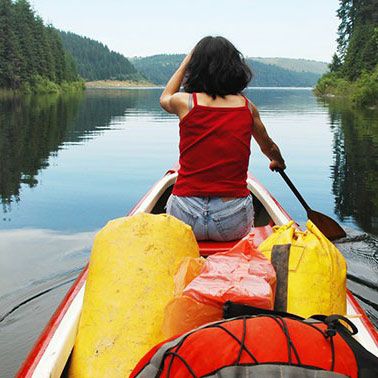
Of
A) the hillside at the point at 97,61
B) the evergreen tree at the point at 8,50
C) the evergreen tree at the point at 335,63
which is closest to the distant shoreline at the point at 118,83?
the hillside at the point at 97,61

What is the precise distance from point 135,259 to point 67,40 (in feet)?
661

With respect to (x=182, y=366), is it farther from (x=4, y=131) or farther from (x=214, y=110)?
(x=4, y=131)

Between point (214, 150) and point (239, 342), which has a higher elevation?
point (214, 150)

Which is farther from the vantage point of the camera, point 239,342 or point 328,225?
point 328,225

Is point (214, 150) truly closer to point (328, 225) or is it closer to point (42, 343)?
point (42, 343)

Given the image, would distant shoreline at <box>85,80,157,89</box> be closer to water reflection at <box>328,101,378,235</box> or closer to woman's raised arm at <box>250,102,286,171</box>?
water reflection at <box>328,101,378,235</box>

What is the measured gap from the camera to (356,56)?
59.4 meters

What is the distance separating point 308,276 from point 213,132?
1.20 meters

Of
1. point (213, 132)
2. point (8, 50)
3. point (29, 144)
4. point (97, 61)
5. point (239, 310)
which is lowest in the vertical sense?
point (97, 61)

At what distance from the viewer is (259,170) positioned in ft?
44.2

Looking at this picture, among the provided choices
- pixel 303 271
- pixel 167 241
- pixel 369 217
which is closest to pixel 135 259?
pixel 167 241

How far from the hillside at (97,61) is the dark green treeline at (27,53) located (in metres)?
84.7

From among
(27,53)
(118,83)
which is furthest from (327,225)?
(118,83)

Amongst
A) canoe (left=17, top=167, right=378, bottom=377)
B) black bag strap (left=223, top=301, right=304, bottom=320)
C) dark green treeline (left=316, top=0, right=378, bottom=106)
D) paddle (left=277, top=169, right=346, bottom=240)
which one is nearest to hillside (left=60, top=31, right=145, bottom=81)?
dark green treeline (left=316, top=0, right=378, bottom=106)
